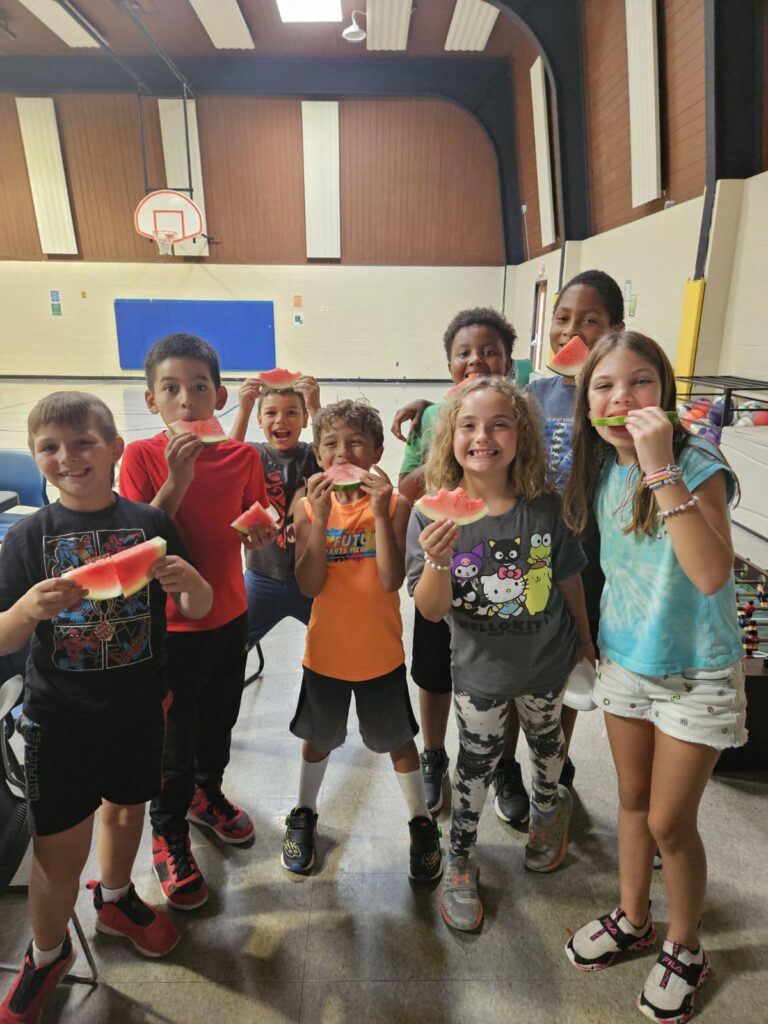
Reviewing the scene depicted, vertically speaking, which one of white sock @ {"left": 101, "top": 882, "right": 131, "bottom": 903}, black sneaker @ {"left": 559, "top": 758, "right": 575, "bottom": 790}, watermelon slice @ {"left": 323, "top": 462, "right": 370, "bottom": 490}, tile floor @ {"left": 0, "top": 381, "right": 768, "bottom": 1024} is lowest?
tile floor @ {"left": 0, "top": 381, "right": 768, "bottom": 1024}

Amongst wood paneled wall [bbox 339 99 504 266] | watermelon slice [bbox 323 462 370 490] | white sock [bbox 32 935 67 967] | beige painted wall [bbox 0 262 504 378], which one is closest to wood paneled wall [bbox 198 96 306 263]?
beige painted wall [bbox 0 262 504 378]

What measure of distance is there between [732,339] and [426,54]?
12023 mm

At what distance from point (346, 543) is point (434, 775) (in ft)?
3.83

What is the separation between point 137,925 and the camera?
1.82m

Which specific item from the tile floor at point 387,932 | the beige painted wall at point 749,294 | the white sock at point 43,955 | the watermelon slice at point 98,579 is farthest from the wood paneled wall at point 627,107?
the white sock at point 43,955

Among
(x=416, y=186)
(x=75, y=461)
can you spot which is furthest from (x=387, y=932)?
(x=416, y=186)

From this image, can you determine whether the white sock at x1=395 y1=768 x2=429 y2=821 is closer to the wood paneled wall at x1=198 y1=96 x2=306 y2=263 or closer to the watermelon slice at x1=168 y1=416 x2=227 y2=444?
the watermelon slice at x1=168 y1=416 x2=227 y2=444

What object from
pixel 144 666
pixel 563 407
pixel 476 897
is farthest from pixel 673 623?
pixel 144 666

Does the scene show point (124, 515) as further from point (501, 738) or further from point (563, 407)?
point (563, 407)

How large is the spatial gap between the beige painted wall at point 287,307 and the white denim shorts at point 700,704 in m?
15.6

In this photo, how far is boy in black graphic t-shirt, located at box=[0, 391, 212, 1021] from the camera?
152cm

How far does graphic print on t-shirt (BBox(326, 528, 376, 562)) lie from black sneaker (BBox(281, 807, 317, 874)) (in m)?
1.01

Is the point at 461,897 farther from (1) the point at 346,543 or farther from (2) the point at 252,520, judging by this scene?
(2) the point at 252,520

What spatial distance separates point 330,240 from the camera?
15516mm
